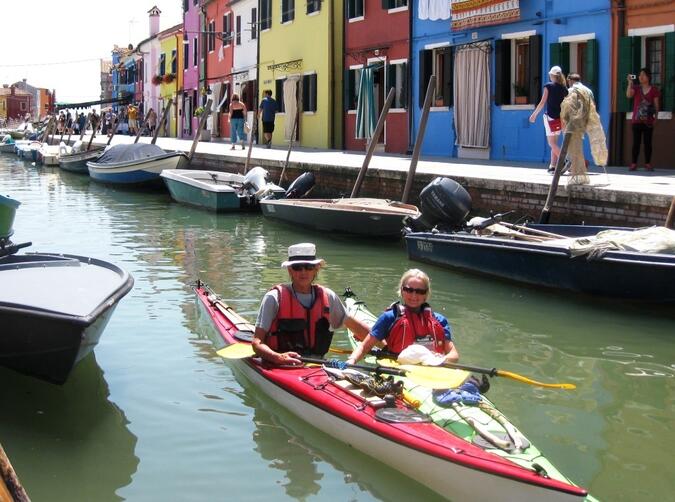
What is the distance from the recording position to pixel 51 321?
656cm

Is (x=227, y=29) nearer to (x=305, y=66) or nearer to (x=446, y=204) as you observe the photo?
(x=305, y=66)

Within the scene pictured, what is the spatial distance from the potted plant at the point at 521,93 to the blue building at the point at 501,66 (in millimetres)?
23

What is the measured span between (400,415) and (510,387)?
2011 mm

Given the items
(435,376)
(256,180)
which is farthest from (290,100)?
(435,376)

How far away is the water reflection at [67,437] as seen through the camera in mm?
5664

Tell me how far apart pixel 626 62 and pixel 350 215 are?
18.3ft

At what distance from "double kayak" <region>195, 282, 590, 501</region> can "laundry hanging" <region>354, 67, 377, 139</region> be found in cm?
1912

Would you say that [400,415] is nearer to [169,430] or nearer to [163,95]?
[169,430]

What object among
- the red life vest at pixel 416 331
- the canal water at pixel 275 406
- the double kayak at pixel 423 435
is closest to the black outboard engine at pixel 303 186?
the canal water at pixel 275 406

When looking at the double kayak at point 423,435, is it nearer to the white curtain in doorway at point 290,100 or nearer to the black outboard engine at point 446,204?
the black outboard engine at point 446,204

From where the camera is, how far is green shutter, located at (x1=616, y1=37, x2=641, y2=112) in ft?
55.3

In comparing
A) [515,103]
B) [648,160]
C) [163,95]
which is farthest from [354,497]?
[163,95]

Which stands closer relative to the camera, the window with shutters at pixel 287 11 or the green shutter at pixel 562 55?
the green shutter at pixel 562 55

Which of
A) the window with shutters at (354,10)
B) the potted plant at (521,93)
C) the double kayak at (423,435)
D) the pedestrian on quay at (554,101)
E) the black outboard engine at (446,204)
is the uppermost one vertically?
the window with shutters at (354,10)
